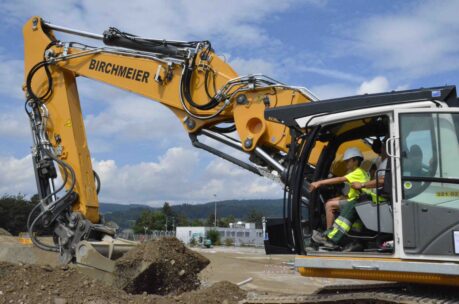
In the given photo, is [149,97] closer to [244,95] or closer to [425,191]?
[244,95]

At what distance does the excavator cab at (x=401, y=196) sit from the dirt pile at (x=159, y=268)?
267 centimetres

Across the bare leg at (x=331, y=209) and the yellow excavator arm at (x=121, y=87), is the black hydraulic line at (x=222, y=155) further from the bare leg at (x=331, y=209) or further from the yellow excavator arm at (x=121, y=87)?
the bare leg at (x=331, y=209)

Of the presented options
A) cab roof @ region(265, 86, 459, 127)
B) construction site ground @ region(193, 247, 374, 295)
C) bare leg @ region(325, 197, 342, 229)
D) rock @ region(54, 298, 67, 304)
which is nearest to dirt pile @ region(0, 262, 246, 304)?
rock @ region(54, 298, 67, 304)

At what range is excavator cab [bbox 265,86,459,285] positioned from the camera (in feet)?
15.7

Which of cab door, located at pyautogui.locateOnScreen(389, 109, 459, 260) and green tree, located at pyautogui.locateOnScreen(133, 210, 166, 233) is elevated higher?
green tree, located at pyautogui.locateOnScreen(133, 210, 166, 233)

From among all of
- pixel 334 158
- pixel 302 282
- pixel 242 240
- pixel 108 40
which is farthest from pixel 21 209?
pixel 334 158

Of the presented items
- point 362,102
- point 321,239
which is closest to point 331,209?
point 321,239

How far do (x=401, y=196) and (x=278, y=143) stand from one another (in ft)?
8.16

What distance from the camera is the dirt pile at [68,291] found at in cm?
677

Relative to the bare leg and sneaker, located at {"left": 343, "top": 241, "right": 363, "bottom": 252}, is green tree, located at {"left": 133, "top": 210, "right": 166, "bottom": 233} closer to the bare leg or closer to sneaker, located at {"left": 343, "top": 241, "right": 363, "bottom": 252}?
the bare leg

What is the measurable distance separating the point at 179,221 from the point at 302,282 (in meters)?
111

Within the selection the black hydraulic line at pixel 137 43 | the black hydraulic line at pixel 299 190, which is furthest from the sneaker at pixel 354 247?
the black hydraulic line at pixel 137 43

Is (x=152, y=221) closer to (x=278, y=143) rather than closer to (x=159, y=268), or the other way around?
(x=159, y=268)

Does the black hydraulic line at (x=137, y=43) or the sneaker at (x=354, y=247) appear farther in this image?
the black hydraulic line at (x=137, y=43)
